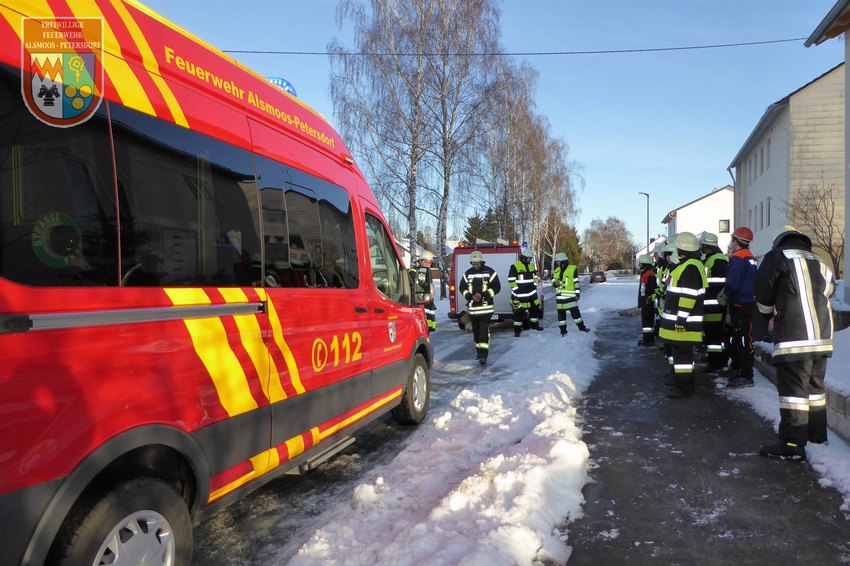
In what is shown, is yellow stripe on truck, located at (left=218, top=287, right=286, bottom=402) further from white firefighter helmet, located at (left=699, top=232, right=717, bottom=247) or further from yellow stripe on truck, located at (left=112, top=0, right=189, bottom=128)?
white firefighter helmet, located at (left=699, top=232, right=717, bottom=247)

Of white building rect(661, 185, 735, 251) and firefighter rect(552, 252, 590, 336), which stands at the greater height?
white building rect(661, 185, 735, 251)

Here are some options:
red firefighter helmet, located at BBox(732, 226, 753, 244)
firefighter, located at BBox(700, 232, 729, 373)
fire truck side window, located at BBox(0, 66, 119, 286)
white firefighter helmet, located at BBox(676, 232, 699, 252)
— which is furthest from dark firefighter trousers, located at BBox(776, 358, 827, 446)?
fire truck side window, located at BBox(0, 66, 119, 286)

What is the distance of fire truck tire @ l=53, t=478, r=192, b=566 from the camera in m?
1.96

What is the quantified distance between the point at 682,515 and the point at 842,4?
A: 11.6 metres

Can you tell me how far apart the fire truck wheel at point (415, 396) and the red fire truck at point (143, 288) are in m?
1.60

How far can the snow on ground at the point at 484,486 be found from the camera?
9.52ft

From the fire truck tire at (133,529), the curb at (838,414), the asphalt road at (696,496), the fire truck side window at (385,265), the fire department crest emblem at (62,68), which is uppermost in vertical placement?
the fire department crest emblem at (62,68)

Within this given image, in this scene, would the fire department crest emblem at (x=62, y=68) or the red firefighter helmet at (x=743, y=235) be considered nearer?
the fire department crest emblem at (x=62, y=68)

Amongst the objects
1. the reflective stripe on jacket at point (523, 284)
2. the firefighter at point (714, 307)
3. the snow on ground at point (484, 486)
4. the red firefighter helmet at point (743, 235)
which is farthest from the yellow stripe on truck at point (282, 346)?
the reflective stripe on jacket at point (523, 284)

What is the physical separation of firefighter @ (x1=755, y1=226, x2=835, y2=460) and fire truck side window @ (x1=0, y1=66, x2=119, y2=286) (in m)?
4.57

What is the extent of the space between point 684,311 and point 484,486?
12.5 feet

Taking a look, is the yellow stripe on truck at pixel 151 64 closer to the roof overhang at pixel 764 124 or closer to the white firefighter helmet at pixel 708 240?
the white firefighter helmet at pixel 708 240

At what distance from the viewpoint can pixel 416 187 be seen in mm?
20719

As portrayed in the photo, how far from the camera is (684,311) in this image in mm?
6258
